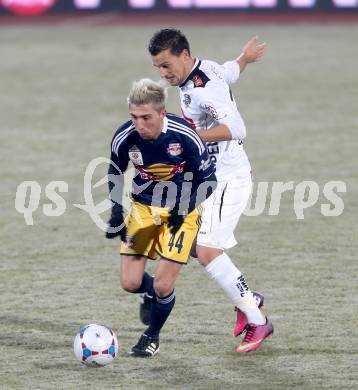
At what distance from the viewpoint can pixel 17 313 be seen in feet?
28.2

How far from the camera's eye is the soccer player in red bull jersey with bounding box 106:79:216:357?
747cm

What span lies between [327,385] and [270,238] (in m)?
4.24

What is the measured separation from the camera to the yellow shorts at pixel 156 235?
754 cm

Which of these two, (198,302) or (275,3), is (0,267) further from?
(275,3)

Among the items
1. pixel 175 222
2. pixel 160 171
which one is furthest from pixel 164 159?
pixel 175 222

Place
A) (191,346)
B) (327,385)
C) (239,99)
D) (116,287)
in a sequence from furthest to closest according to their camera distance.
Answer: (239,99), (116,287), (191,346), (327,385)

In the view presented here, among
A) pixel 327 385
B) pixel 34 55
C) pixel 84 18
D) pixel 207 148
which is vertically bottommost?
pixel 327 385

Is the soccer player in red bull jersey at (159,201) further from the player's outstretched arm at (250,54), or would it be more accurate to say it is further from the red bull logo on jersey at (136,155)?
the player's outstretched arm at (250,54)

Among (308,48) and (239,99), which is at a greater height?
(308,48)

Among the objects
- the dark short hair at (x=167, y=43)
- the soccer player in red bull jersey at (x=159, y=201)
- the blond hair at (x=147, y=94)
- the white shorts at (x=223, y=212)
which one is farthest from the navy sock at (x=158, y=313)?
the dark short hair at (x=167, y=43)

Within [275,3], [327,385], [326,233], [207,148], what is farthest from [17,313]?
[275,3]

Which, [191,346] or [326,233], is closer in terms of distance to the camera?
[191,346]

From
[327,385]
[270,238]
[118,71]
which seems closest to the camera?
[327,385]

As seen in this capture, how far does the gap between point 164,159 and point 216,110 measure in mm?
605
